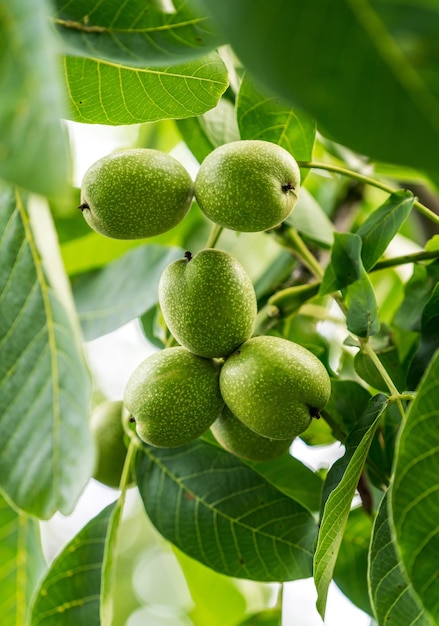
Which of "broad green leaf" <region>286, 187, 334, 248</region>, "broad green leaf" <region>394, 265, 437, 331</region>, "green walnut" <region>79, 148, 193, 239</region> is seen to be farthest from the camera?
"broad green leaf" <region>286, 187, 334, 248</region>

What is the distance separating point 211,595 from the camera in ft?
4.81

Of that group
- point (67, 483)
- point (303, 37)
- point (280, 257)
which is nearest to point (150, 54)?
point (303, 37)

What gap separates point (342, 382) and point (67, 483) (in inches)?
19.3

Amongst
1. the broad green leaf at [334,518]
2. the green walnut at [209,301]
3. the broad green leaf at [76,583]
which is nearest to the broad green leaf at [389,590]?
the broad green leaf at [334,518]

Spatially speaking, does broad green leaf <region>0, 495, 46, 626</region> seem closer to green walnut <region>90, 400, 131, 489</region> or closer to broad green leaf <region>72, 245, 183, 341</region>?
green walnut <region>90, 400, 131, 489</region>

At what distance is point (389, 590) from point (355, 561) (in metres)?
0.37

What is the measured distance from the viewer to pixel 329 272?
104cm

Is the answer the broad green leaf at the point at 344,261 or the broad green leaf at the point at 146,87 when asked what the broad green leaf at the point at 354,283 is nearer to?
the broad green leaf at the point at 344,261

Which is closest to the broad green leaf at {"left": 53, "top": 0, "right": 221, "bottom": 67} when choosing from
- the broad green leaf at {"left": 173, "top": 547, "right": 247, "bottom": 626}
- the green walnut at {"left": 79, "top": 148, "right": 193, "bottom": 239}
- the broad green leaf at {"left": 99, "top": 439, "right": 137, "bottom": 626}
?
the green walnut at {"left": 79, "top": 148, "right": 193, "bottom": 239}

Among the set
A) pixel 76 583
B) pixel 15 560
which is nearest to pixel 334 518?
pixel 76 583

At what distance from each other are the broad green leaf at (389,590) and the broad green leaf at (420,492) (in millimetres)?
171

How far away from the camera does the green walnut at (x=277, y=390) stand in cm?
88

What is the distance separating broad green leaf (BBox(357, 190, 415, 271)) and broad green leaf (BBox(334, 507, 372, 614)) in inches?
16.7

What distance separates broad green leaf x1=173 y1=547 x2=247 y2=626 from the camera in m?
1.39
